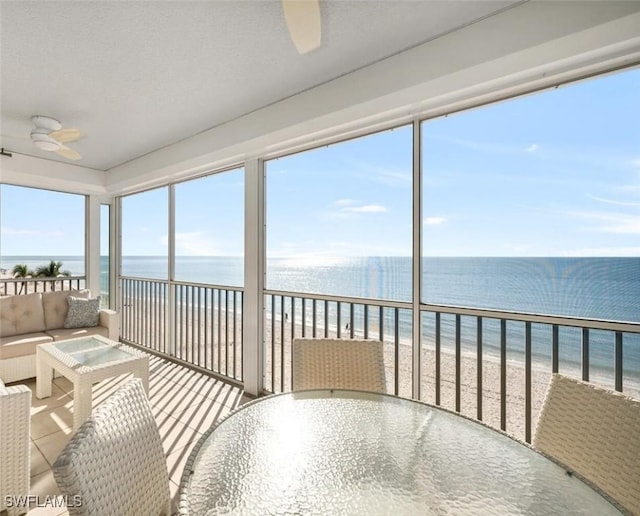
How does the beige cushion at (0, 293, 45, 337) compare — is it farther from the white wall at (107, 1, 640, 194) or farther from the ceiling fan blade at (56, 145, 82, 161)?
the white wall at (107, 1, 640, 194)

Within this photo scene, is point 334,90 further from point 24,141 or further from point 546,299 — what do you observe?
point 24,141

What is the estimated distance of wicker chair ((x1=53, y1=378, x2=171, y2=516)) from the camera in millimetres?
716

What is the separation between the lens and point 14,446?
1.53m

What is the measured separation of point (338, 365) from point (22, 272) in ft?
16.9

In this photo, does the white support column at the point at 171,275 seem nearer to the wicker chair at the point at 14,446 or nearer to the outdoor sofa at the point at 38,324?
the outdoor sofa at the point at 38,324

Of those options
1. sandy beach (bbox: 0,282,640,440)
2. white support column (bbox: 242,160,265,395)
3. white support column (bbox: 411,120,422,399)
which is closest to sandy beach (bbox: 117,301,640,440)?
sandy beach (bbox: 0,282,640,440)

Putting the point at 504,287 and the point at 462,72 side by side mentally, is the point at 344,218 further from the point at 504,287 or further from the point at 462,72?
the point at 462,72

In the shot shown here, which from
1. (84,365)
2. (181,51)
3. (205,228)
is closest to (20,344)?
(84,365)

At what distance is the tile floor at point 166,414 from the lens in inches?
74.7

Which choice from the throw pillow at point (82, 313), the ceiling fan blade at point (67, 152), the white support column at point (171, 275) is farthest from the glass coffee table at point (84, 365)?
the ceiling fan blade at point (67, 152)

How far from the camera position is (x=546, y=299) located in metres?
2.00

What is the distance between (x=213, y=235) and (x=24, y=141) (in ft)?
7.21

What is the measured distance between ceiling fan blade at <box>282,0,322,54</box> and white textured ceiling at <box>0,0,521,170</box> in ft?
1.36

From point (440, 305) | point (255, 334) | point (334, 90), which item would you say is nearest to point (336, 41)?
point (334, 90)
